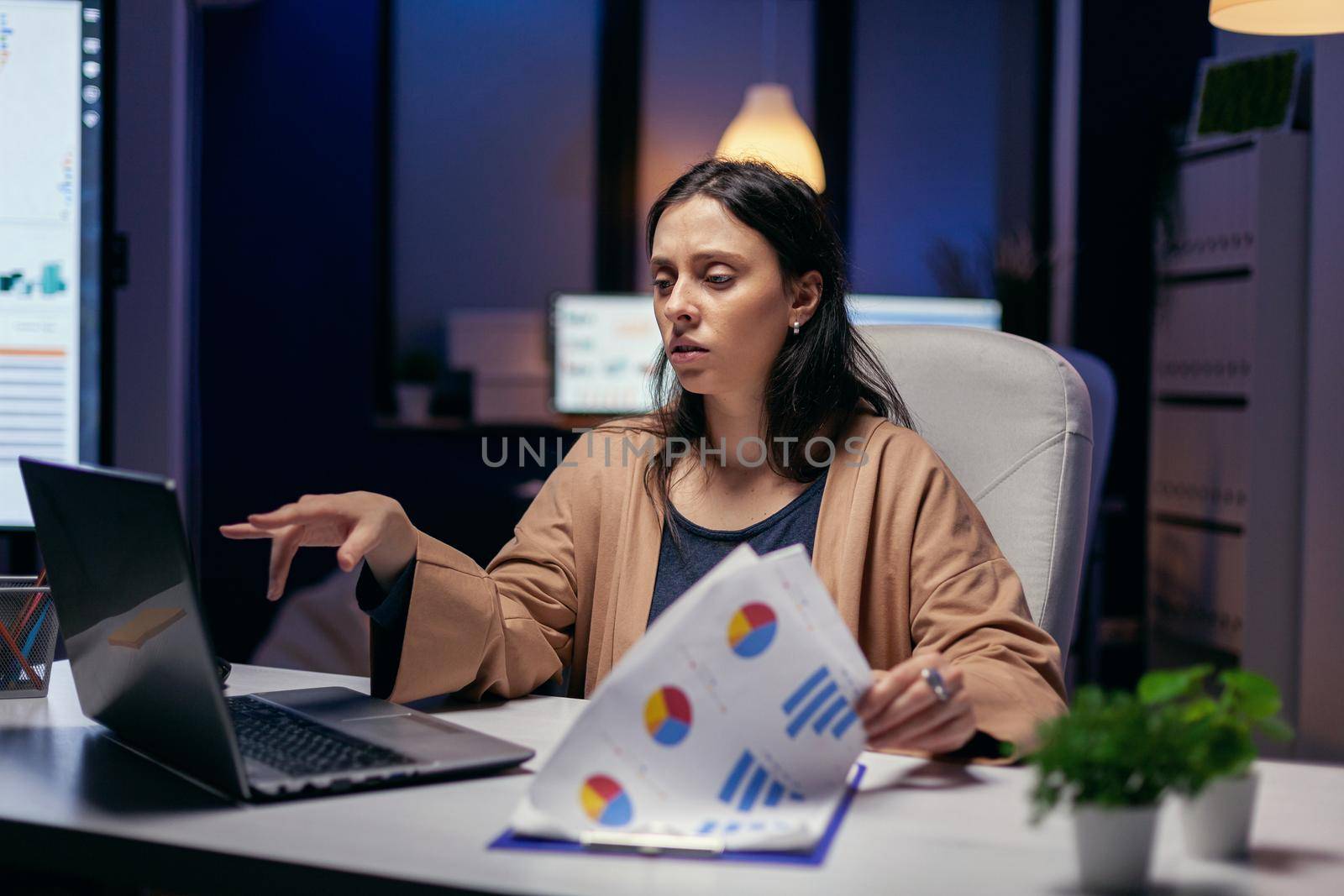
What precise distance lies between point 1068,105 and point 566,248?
199 centimetres

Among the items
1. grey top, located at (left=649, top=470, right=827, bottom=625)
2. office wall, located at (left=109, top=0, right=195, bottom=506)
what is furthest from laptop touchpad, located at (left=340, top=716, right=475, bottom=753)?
office wall, located at (left=109, top=0, right=195, bottom=506)

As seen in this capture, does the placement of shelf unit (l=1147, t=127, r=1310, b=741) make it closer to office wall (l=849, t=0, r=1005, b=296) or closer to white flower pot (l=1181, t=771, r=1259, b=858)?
office wall (l=849, t=0, r=1005, b=296)

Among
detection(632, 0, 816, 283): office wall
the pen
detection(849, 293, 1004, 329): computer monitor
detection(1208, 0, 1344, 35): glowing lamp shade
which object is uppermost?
detection(632, 0, 816, 283): office wall

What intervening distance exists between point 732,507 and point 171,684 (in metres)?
0.79

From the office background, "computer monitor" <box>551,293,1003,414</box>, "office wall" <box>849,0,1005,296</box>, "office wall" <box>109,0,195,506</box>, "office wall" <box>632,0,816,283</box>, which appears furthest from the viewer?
"office wall" <box>849,0,1005,296</box>

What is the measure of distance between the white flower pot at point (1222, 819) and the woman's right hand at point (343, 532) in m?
0.63

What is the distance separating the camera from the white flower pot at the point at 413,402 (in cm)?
443

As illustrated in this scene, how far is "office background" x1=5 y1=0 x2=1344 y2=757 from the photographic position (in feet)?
12.4

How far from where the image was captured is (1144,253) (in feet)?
14.1

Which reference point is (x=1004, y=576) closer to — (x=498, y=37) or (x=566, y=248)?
(x=566, y=248)

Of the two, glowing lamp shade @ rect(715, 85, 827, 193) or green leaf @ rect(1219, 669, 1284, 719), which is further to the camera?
glowing lamp shade @ rect(715, 85, 827, 193)

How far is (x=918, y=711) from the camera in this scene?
3.15ft

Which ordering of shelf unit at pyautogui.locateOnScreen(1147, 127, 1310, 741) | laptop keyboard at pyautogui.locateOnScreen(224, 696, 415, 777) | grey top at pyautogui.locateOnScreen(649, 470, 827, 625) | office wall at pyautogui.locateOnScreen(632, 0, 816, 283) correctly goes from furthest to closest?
1. office wall at pyautogui.locateOnScreen(632, 0, 816, 283)
2. shelf unit at pyautogui.locateOnScreen(1147, 127, 1310, 741)
3. grey top at pyautogui.locateOnScreen(649, 470, 827, 625)
4. laptop keyboard at pyautogui.locateOnScreen(224, 696, 415, 777)

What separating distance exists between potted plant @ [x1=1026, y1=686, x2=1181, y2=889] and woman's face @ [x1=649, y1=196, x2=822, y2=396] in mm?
830
